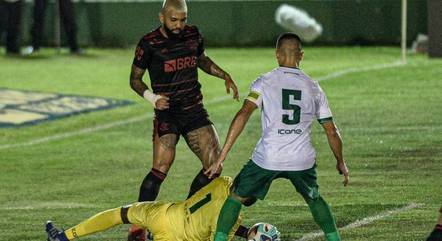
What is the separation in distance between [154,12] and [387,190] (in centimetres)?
2654

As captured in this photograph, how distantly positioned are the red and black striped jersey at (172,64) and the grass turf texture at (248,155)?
1341mm

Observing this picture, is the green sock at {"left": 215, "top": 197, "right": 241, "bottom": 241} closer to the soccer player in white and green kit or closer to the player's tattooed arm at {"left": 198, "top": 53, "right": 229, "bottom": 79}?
the soccer player in white and green kit

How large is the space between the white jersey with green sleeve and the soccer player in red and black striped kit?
1.85 meters

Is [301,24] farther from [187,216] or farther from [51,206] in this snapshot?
[187,216]

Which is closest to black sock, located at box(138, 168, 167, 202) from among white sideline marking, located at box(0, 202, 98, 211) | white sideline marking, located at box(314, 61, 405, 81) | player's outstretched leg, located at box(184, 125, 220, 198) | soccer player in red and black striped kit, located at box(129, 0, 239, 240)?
soccer player in red and black striped kit, located at box(129, 0, 239, 240)

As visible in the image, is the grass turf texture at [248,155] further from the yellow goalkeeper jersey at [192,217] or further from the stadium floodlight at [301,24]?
the stadium floodlight at [301,24]

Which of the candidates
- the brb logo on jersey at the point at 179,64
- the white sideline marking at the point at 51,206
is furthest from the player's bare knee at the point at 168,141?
the white sideline marking at the point at 51,206

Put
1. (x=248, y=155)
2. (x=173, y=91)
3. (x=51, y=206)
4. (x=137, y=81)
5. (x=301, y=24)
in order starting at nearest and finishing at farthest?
(x=137, y=81) → (x=173, y=91) → (x=51, y=206) → (x=248, y=155) → (x=301, y=24)

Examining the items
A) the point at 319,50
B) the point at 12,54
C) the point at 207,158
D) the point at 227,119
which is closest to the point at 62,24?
the point at 12,54

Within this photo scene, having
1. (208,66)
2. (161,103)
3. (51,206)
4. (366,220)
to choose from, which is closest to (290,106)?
(161,103)

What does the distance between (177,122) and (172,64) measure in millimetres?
504

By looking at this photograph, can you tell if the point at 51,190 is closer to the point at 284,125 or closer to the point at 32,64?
the point at 284,125

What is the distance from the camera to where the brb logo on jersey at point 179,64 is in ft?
43.2

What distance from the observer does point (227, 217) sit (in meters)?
11.2
